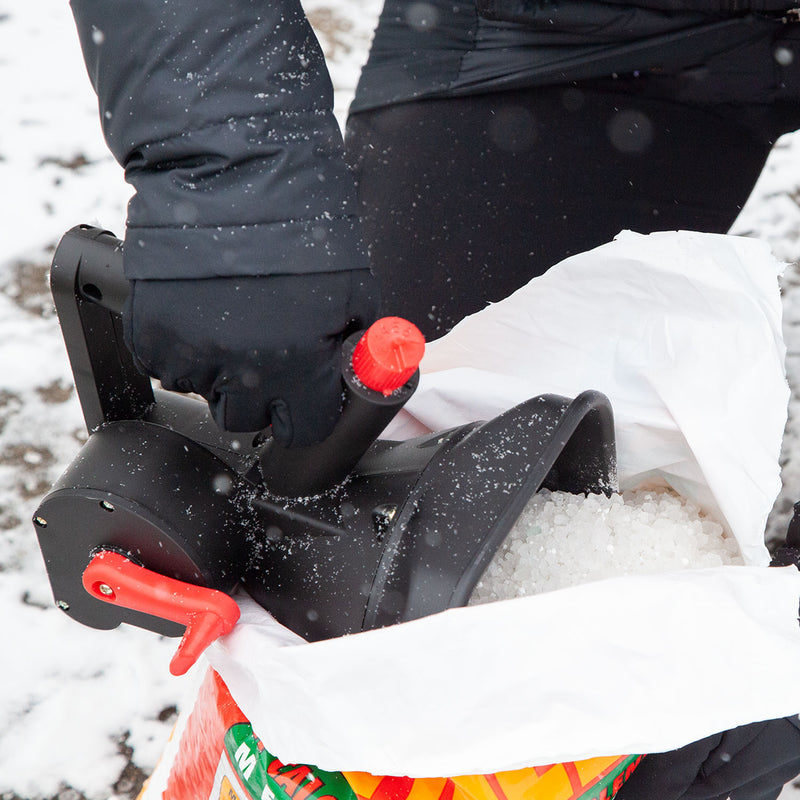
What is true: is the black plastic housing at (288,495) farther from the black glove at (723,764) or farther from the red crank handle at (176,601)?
the black glove at (723,764)

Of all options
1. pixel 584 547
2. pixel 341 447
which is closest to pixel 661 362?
pixel 584 547

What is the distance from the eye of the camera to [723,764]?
750 millimetres

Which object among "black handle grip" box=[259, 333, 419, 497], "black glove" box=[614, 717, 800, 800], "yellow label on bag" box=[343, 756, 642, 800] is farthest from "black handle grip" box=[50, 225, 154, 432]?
"black glove" box=[614, 717, 800, 800]

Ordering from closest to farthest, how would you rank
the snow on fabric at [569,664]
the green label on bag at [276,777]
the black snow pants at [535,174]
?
1. the snow on fabric at [569,664]
2. the green label on bag at [276,777]
3. the black snow pants at [535,174]

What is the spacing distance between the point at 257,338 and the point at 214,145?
156 millimetres

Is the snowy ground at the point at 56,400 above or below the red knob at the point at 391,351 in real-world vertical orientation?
below

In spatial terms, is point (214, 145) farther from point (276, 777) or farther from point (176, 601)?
point (276, 777)

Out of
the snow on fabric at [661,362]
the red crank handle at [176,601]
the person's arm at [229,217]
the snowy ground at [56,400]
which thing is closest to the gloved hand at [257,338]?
the person's arm at [229,217]

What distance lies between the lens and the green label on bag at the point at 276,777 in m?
0.71

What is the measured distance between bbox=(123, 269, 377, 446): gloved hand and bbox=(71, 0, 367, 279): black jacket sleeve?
0.01m

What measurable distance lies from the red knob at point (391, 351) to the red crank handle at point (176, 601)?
231mm

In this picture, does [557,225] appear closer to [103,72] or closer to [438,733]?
[103,72]

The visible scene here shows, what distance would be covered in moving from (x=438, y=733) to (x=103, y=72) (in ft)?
1.93

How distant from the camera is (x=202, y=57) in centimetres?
67
